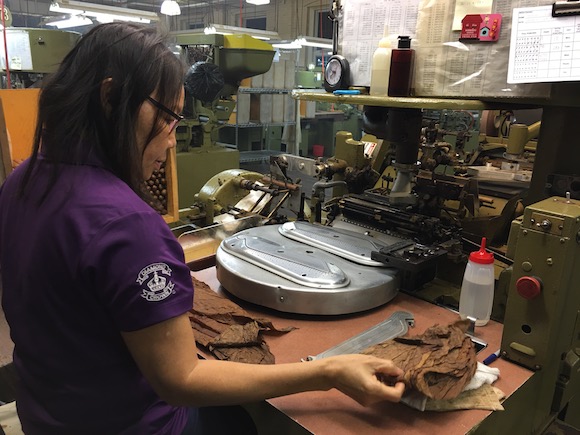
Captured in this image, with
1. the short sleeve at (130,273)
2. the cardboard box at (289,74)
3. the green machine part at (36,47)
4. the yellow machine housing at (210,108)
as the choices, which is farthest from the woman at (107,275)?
the cardboard box at (289,74)

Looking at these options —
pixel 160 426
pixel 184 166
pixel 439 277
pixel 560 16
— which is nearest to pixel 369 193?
pixel 439 277

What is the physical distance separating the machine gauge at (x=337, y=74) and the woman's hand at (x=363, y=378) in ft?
4.14

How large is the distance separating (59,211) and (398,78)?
Answer: 1229mm

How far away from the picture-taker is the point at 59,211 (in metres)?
0.78

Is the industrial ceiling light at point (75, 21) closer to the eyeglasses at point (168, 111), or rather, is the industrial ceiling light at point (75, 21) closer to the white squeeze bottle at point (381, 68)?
the white squeeze bottle at point (381, 68)

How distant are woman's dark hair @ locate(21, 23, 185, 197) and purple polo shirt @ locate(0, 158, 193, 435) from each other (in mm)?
37

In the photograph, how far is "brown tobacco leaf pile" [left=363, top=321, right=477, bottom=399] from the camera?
0.95 metres

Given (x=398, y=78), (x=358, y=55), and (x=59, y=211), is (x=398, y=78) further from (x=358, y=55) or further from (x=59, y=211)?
(x=59, y=211)

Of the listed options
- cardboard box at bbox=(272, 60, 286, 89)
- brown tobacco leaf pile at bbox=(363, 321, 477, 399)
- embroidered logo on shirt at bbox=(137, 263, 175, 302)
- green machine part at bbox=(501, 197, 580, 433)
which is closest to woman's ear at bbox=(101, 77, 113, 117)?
embroidered logo on shirt at bbox=(137, 263, 175, 302)

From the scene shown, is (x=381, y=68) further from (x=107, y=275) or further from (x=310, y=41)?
(x=310, y=41)

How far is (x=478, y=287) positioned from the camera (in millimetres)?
1302

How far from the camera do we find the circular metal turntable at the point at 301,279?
1279 millimetres

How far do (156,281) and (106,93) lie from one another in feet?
1.11

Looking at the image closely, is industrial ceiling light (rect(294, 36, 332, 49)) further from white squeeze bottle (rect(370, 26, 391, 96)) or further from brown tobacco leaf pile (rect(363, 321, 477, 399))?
brown tobacco leaf pile (rect(363, 321, 477, 399))
